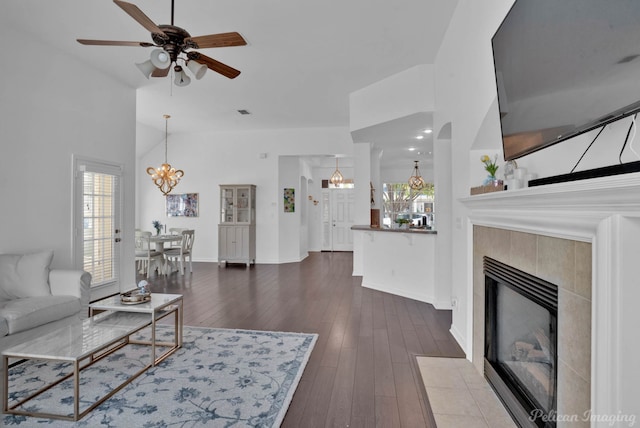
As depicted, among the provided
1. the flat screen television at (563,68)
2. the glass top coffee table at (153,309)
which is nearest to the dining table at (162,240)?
the glass top coffee table at (153,309)

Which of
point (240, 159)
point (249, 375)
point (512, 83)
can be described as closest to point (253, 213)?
point (240, 159)

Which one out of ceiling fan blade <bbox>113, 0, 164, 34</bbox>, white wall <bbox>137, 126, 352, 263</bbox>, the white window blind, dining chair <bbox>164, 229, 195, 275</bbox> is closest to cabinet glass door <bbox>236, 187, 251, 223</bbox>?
white wall <bbox>137, 126, 352, 263</bbox>

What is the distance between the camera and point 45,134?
392 cm

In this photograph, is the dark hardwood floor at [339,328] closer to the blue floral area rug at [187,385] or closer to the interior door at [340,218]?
the blue floral area rug at [187,385]

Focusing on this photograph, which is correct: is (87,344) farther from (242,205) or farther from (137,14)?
(242,205)

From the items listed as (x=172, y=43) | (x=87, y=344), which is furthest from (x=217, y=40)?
(x=87, y=344)

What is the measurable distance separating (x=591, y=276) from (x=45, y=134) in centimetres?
506

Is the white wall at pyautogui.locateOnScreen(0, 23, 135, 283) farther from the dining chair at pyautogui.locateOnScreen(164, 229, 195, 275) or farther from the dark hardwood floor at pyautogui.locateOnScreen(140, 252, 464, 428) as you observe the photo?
the dining chair at pyautogui.locateOnScreen(164, 229, 195, 275)

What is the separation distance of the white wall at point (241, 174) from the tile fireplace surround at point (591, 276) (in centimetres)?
635

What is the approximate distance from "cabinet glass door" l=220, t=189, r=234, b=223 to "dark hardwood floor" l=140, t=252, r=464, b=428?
4.96 feet

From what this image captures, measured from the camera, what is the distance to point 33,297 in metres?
3.09

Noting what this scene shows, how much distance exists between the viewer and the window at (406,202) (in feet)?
36.7

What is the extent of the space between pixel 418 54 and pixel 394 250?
105 inches

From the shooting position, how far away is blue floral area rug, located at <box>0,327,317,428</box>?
2.00 metres
